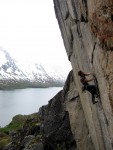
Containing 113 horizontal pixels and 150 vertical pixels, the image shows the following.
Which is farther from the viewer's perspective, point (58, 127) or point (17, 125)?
point (17, 125)

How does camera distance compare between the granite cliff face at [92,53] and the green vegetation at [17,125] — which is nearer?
the granite cliff face at [92,53]

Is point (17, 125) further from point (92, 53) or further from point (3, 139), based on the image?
point (92, 53)

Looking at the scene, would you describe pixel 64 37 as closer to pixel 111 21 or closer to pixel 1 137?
pixel 111 21

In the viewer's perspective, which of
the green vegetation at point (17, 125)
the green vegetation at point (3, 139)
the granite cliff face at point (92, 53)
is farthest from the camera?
the green vegetation at point (3, 139)

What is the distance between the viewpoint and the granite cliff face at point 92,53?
17.6 meters

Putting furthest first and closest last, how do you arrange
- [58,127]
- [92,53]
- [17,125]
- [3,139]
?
[17,125]
[3,139]
[58,127]
[92,53]

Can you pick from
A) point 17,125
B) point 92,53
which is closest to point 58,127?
point 92,53

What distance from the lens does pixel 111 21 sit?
1736cm

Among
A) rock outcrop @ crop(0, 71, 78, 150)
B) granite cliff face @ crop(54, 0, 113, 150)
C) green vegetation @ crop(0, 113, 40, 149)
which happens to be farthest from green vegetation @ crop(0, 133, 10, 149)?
granite cliff face @ crop(54, 0, 113, 150)

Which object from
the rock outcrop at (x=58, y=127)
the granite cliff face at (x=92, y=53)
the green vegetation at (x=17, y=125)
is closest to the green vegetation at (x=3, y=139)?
the green vegetation at (x=17, y=125)

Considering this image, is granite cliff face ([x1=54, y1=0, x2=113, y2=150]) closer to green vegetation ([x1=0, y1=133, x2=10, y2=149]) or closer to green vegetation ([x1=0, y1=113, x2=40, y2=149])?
green vegetation ([x1=0, y1=113, x2=40, y2=149])

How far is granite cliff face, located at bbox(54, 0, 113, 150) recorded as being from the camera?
17625 millimetres

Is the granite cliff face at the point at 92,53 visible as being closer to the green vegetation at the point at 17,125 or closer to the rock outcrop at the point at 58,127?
the rock outcrop at the point at 58,127

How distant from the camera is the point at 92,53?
65.5 ft
